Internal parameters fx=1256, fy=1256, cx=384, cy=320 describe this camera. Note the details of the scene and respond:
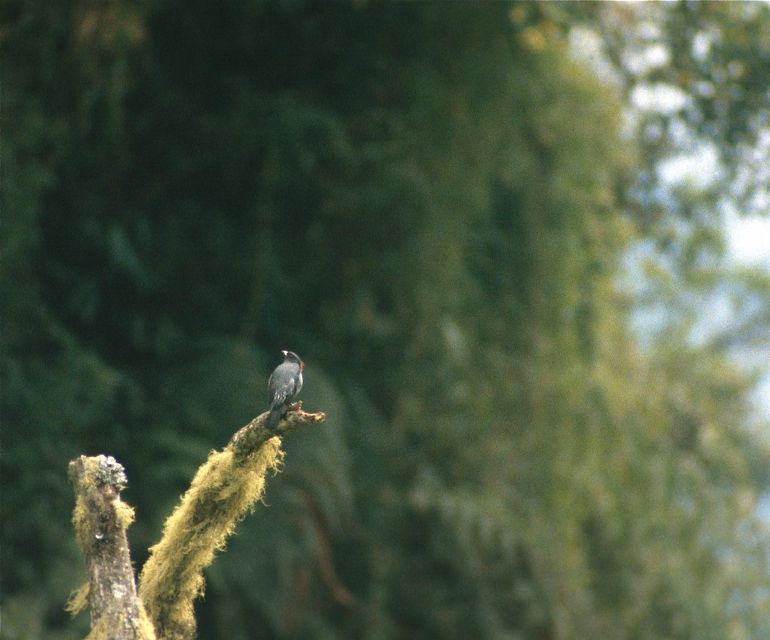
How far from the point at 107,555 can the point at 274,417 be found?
1.77 ft

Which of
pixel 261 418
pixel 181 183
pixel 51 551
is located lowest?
pixel 261 418

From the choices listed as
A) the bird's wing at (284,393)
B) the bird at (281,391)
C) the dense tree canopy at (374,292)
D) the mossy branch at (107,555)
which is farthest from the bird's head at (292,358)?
the dense tree canopy at (374,292)

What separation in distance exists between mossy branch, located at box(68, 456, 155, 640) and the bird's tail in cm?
43

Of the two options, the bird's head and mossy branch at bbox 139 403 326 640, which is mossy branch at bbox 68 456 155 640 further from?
the bird's head

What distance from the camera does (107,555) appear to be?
2844 millimetres

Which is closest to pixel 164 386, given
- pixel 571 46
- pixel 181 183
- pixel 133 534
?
pixel 133 534

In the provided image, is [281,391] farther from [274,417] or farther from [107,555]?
[107,555]

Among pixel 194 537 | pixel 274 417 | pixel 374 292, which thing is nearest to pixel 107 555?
pixel 194 537

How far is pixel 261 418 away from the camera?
2.73 metres

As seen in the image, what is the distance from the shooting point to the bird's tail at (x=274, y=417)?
2.67m

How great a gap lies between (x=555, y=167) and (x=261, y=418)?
236 inches

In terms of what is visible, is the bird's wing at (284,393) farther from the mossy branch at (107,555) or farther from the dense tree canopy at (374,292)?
the dense tree canopy at (374,292)

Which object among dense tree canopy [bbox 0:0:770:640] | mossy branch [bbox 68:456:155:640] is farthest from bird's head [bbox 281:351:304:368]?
dense tree canopy [bbox 0:0:770:640]

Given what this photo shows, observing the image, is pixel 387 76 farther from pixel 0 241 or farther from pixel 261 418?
pixel 261 418
